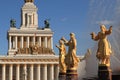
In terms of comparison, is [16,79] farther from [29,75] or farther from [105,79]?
[105,79]

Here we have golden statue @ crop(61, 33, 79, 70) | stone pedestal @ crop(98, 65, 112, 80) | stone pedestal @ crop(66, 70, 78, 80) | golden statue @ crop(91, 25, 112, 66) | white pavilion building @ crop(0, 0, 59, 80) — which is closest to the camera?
stone pedestal @ crop(98, 65, 112, 80)

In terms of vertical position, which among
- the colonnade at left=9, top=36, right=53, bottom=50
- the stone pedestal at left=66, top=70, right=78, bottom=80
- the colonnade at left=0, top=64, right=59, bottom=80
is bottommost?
the colonnade at left=0, top=64, right=59, bottom=80

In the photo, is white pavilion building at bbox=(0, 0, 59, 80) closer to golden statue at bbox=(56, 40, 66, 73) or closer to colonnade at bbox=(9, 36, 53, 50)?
colonnade at bbox=(9, 36, 53, 50)

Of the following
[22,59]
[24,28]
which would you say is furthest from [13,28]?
[22,59]

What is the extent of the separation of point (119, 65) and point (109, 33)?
1007mm

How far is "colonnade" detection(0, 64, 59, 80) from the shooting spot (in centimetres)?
7775

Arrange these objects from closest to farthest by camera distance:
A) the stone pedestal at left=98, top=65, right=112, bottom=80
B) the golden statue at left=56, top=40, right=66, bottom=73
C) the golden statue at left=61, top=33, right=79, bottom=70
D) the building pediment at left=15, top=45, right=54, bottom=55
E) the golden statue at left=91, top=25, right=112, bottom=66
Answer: the stone pedestal at left=98, top=65, right=112, bottom=80, the golden statue at left=91, top=25, right=112, bottom=66, the golden statue at left=61, top=33, right=79, bottom=70, the golden statue at left=56, top=40, right=66, bottom=73, the building pediment at left=15, top=45, right=54, bottom=55

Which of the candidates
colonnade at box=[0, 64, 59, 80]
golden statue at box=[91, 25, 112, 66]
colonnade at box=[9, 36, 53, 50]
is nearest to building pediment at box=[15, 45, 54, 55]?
colonnade at box=[0, 64, 59, 80]

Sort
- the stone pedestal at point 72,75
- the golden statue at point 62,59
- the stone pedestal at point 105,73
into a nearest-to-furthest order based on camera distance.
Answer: the stone pedestal at point 105,73
the stone pedestal at point 72,75
the golden statue at point 62,59

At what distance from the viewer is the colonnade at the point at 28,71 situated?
7775 cm

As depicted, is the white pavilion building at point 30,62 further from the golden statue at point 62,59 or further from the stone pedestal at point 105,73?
the stone pedestal at point 105,73

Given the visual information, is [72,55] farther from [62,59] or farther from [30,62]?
[30,62]

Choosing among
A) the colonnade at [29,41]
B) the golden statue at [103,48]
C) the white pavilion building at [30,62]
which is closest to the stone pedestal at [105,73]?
the golden statue at [103,48]

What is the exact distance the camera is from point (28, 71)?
79125 millimetres
